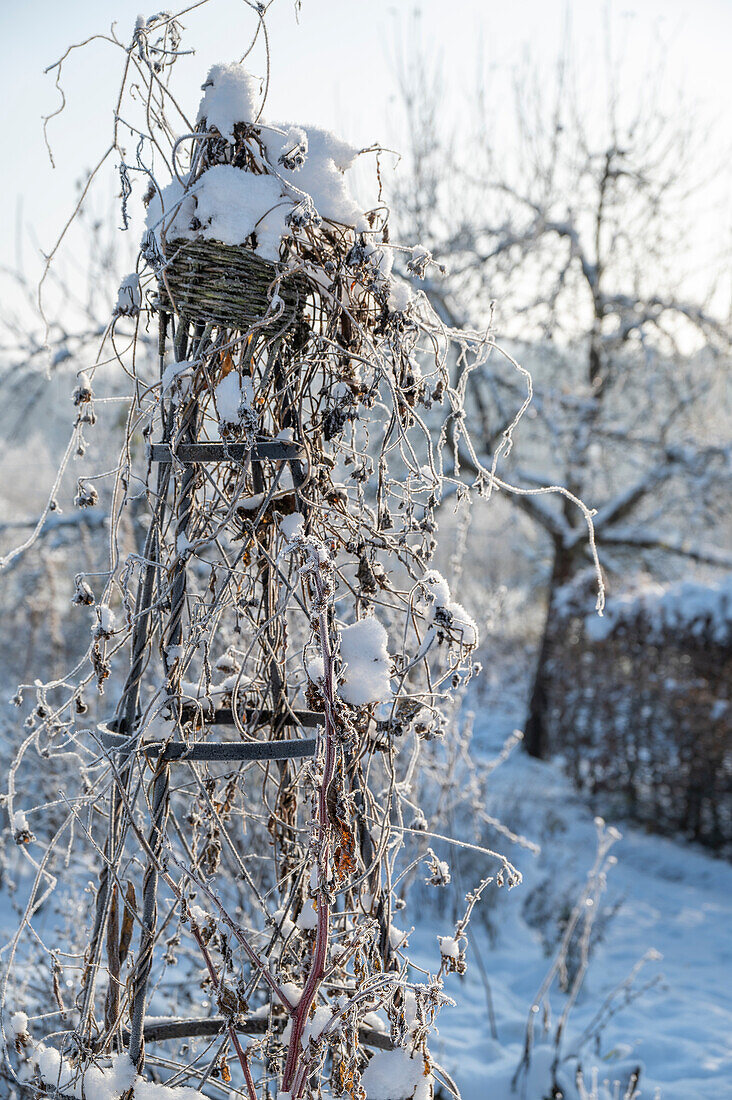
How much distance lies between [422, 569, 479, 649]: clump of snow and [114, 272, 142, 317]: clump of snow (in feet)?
1.96

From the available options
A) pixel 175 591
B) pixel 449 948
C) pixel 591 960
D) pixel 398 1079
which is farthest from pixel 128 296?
pixel 591 960

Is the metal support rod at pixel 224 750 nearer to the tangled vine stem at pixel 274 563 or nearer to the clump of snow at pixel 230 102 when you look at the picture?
the tangled vine stem at pixel 274 563

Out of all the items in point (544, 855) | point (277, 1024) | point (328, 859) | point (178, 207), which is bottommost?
point (544, 855)

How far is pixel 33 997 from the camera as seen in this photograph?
2438mm

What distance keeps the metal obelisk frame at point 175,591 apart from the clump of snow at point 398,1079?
0.34 metres

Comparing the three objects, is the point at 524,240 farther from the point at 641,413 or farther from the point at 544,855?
the point at 544,855

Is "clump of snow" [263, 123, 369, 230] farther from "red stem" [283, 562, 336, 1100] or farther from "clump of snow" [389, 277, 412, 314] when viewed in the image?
"red stem" [283, 562, 336, 1100]

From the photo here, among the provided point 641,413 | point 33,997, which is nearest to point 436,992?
point 33,997

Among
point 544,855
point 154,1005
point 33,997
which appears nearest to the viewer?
point 33,997

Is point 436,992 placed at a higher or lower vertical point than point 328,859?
lower

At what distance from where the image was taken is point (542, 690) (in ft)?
22.7

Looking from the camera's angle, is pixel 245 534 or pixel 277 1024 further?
pixel 277 1024

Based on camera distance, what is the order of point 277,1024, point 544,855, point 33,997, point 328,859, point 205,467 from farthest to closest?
1. point 544,855
2. point 33,997
3. point 277,1024
4. point 205,467
5. point 328,859

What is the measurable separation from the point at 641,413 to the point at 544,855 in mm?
4033
